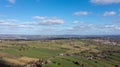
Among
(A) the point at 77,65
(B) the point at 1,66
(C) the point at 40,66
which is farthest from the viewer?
(A) the point at 77,65

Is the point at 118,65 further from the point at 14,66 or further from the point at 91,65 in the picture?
the point at 14,66

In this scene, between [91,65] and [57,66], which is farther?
[91,65]

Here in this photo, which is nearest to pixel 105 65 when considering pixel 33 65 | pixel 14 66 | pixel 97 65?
pixel 97 65

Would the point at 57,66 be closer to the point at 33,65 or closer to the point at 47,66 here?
the point at 47,66

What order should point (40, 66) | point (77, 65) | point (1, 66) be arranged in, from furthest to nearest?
point (77, 65)
point (40, 66)
point (1, 66)

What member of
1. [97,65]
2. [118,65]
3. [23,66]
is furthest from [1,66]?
[118,65]

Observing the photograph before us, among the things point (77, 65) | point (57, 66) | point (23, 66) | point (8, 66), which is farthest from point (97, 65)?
point (8, 66)

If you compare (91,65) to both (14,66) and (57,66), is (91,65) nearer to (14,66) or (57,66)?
(57,66)

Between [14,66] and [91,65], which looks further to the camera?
[91,65]
